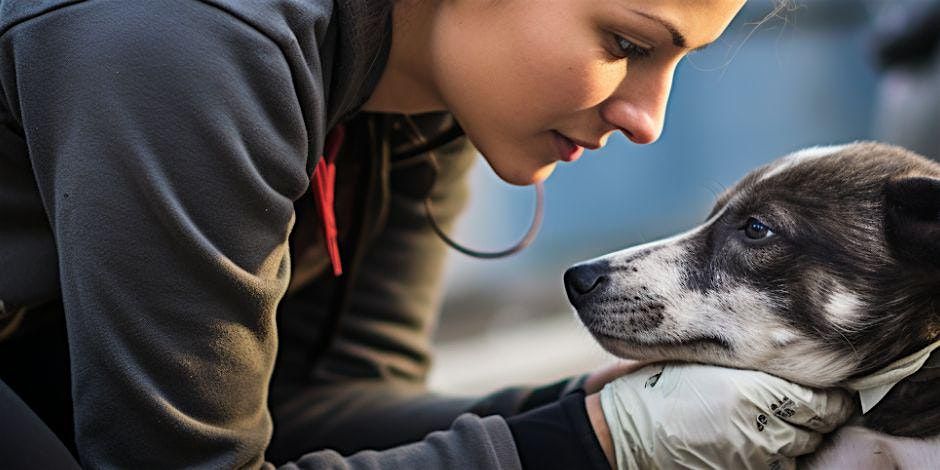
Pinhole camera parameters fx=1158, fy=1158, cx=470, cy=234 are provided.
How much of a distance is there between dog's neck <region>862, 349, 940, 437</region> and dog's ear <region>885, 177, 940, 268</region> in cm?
18

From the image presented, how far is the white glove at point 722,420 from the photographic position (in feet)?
6.56

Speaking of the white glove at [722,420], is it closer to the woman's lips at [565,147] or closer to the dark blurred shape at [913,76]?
the woman's lips at [565,147]

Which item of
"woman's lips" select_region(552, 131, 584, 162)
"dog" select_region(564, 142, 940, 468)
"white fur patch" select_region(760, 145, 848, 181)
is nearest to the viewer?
"dog" select_region(564, 142, 940, 468)

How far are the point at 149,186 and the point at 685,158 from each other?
17.7 ft

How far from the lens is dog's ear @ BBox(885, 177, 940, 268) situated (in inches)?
79.2

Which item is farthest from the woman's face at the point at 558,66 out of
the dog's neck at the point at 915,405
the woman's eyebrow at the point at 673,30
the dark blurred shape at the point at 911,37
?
the dark blurred shape at the point at 911,37

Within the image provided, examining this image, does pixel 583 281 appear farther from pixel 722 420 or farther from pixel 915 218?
pixel 915 218

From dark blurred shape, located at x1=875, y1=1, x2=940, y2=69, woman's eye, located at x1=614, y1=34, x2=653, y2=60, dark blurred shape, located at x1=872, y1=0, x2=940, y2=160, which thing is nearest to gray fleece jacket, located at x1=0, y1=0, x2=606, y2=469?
woman's eye, located at x1=614, y1=34, x2=653, y2=60

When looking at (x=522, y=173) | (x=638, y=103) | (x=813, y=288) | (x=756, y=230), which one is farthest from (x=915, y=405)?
(x=522, y=173)

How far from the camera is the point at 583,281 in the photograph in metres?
2.23

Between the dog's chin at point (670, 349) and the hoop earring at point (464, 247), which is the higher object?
the dog's chin at point (670, 349)

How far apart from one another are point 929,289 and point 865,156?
1.03ft

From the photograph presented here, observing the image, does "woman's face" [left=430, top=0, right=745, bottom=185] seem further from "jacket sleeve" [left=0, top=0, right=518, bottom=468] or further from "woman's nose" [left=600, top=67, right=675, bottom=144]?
"jacket sleeve" [left=0, top=0, right=518, bottom=468]

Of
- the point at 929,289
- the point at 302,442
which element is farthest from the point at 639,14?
the point at 302,442
